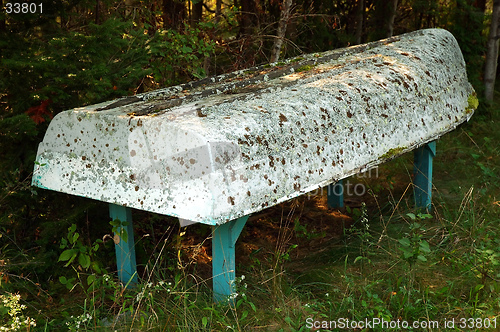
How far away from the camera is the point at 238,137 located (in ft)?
9.88

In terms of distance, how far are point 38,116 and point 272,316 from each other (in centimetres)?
211

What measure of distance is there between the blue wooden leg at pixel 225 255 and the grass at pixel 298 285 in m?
0.07

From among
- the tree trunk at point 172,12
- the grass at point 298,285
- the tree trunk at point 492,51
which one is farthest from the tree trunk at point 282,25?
the tree trunk at point 492,51

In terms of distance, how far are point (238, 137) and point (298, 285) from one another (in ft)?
3.86

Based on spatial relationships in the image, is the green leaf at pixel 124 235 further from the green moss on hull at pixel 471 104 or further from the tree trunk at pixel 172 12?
the tree trunk at pixel 172 12

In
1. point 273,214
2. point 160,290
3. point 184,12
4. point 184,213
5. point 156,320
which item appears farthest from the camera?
point 184,12

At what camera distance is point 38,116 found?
3.69 m

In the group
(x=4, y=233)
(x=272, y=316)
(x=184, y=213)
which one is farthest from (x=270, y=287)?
(x=4, y=233)

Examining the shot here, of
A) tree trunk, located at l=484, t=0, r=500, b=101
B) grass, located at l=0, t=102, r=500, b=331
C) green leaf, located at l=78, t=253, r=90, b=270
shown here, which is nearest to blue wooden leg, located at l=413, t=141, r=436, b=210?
grass, located at l=0, t=102, r=500, b=331

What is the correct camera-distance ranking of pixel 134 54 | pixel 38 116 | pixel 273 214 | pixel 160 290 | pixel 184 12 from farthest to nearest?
pixel 184 12 < pixel 273 214 < pixel 134 54 < pixel 38 116 < pixel 160 290

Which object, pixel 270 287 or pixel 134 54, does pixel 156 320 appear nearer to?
pixel 270 287

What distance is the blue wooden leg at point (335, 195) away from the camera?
578cm

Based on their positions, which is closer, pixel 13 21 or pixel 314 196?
pixel 13 21

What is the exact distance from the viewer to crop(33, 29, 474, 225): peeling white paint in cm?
290
